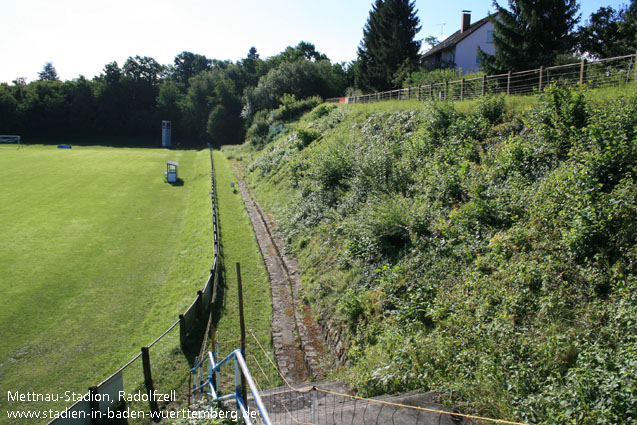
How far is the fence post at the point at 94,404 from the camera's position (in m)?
7.09

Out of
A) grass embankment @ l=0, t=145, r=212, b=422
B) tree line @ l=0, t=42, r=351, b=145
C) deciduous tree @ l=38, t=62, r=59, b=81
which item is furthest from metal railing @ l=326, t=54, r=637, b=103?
deciduous tree @ l=38, t=62, r=59, b=81

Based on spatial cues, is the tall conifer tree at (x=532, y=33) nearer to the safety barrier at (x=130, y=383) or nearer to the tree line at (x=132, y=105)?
the safety barrier at (x=130, y=383)

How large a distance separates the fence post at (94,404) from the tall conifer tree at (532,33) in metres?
25.7

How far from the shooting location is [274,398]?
698 cm

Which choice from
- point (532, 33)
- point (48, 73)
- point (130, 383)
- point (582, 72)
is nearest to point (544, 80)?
point (582, 72)

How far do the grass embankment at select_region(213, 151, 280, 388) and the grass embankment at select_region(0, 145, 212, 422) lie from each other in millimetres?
962

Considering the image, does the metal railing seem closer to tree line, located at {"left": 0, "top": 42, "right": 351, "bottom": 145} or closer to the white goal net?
tree line, located at {"left": 0, "top": 42, "right": 351, "bottom": 145}

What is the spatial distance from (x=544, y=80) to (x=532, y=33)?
9.59 metres

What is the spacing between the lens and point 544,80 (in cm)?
1639

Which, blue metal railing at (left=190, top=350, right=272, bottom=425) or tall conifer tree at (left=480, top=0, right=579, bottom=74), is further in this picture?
tall conifer tree at (left=480, top=0, right=579, bottom=74)

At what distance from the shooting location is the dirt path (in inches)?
359

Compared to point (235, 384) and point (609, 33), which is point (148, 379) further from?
point (609, 33)

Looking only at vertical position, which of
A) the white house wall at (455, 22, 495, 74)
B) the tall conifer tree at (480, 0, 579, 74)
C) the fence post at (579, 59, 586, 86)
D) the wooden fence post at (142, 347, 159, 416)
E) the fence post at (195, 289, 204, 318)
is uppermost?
the white house wall at (455, 22, 495, 74)

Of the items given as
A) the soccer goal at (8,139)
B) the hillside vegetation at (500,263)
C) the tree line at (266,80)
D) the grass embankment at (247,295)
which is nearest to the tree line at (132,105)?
the tree line at (266,80)
